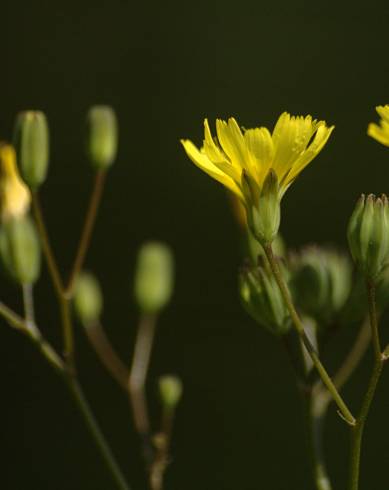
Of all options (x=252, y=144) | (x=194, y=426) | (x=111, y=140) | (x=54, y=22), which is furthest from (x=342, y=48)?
(x=252, y=144)

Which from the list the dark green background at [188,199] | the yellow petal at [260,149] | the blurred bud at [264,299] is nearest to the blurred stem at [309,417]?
the blurred bud at [264,299]

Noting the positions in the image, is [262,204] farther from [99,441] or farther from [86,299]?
[86,299]

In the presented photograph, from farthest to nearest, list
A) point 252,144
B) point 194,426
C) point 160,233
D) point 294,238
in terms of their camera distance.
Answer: point 160,233 → point 294,238 → point 194,426 → point 252,144

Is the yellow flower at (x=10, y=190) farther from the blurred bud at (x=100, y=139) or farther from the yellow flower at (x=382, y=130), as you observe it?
the yellow flower at (x=382, y=130)

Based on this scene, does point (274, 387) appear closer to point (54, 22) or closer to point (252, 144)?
point (54, 22)

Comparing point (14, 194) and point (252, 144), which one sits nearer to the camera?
point (252, 144)

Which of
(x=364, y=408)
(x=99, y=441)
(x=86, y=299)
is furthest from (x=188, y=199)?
(x=364, y=408)

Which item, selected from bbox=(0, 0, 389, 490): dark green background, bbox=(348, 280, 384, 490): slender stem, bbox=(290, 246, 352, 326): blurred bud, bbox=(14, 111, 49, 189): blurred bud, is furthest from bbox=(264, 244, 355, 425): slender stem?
bbox=(0, 0, 389, 490): dark green background
